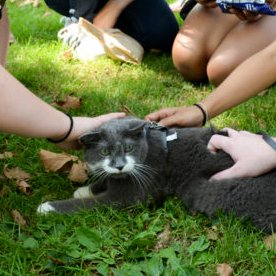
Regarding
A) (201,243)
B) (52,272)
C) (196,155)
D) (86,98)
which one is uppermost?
(196,155)

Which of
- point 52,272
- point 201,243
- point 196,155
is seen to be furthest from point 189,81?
point 52,272

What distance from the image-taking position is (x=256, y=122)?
8.92ft

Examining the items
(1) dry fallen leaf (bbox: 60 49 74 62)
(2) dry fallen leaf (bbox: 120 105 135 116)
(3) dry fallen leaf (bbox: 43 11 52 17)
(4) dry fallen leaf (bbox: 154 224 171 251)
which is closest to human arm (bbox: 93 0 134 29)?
(1) dry fallen leaf (bbox: 60 49 74 62)

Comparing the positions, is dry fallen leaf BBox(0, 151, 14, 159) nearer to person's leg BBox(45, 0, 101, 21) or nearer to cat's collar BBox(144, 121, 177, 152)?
cat's collar BBox(144, 121, 177, 152)

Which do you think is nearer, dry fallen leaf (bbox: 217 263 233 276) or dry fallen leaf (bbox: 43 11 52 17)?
dry fallen leaf (bbox: 217 263 233 276)

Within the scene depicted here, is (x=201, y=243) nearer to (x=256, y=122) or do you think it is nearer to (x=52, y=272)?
(x=52, y=272)

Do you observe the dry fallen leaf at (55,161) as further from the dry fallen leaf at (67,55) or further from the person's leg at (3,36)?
the dry fallen leaf at (67,55)

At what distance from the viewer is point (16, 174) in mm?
2311

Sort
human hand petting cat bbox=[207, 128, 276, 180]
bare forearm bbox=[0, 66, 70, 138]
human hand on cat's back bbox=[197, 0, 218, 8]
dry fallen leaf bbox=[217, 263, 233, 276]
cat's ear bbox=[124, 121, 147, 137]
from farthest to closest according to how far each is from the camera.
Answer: human hand on cat's back bbox=[197, 0, 218, 8] → cat's ear bbox=[124, 121, 147, 137] → human hand petting cat bbox=[207, 128, 276, 180] → bare forearm bbox=[0, 66, 70, 138] → dry fallen leaf bbox=[217, 263, 233, 276]

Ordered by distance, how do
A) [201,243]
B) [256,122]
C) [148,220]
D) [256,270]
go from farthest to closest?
[256,122] < [148,220] < [201,243] < [256,270]

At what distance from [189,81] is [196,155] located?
1.41m

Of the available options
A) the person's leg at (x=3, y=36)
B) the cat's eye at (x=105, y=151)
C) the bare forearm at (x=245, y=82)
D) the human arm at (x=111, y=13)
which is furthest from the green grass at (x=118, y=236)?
the human arm at (x=111, y=13)

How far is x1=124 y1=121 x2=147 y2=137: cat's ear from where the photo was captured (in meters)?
1.99

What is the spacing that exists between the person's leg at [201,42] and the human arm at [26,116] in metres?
1.47
